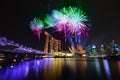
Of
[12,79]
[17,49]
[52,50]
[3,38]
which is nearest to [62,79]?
[12,79]

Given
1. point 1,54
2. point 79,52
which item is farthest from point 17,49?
point 79,52

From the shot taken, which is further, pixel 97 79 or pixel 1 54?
pixel 1 54

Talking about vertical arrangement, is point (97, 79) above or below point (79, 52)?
below

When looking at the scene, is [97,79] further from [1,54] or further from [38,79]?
[1,54]

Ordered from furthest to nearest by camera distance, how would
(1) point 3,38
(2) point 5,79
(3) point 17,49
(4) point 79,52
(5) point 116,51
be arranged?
1. (4) point 79,52
2. (5) point 116,51
3. (3) point 17,49
4. (1) point 3,38
5. (2) point 5,79

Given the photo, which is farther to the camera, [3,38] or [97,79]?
[3,38]

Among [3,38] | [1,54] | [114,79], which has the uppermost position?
[3,38]

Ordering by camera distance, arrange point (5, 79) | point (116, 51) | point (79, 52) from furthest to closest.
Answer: point (79, 52)
point (116, 51)
point (5, 79)

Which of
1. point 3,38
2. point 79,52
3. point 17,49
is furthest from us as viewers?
point 79,52

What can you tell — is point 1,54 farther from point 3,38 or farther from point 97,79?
point 97,79
